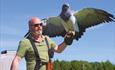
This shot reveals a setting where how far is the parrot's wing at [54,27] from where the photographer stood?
29.4 feet

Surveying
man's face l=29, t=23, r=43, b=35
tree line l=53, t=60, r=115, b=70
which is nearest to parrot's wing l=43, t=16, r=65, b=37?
man's face l=29, t=23, r=43, b=35

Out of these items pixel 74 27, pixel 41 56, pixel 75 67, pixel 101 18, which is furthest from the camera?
pixel 75 67

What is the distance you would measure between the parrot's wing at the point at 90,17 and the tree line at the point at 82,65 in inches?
711

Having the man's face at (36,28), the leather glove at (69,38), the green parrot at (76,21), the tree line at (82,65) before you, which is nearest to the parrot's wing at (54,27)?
the green parrot at (76,21)

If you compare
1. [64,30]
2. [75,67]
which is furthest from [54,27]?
[75,67]

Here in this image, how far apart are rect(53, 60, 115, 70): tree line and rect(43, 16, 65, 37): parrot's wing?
61.4 feet

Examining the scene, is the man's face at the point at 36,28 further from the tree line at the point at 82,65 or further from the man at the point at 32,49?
the tree line at the point at 82,65

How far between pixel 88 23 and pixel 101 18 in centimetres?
30

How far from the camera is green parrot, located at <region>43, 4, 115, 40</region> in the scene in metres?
8.91

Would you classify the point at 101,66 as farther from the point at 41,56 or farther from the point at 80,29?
the point at 41,56

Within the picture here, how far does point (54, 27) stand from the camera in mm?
9344

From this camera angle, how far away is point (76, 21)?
30.7ft

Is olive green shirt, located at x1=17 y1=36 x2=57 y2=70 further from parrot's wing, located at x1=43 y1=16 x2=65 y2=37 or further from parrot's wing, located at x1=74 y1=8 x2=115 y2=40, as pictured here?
parrot's wing, located at x1=74 y1=8 x2=115 y2=40

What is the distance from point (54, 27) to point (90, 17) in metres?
1.19
